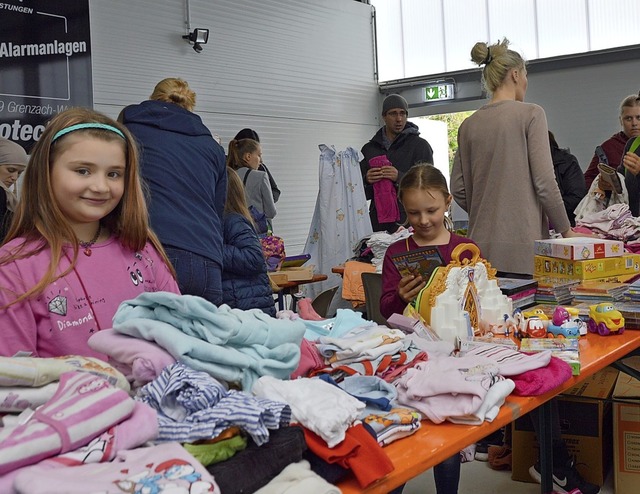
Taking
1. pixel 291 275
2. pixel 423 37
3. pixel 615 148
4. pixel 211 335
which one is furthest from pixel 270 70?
pixel 211 335

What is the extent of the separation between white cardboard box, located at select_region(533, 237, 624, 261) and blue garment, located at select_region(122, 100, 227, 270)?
1.36 m

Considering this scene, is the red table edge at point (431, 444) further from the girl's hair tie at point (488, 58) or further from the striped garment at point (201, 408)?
the girl's hair tie at point (488, 58)

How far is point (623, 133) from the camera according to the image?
495cm

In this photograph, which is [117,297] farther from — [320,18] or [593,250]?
[320,18]

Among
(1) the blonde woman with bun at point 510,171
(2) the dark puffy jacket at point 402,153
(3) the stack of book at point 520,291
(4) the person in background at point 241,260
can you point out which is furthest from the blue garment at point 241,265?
(2) the dark puffy jacket at point 402,153

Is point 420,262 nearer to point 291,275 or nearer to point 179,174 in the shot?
Answer: point 179,174

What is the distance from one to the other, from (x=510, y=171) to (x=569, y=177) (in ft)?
5.06

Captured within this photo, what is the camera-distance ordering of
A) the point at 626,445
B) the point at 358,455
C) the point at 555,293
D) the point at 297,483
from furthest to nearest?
the point at 626,445 → the point at 555,293 → the point at 358,455 → the point at 297,483

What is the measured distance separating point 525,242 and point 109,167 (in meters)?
2.29

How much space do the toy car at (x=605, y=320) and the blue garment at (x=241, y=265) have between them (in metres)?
1.54

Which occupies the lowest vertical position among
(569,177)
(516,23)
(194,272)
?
(194,272)

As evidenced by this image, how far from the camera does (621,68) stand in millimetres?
8375

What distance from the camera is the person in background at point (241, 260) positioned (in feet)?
11.9

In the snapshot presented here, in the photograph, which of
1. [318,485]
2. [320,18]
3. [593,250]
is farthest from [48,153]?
[320,18]
